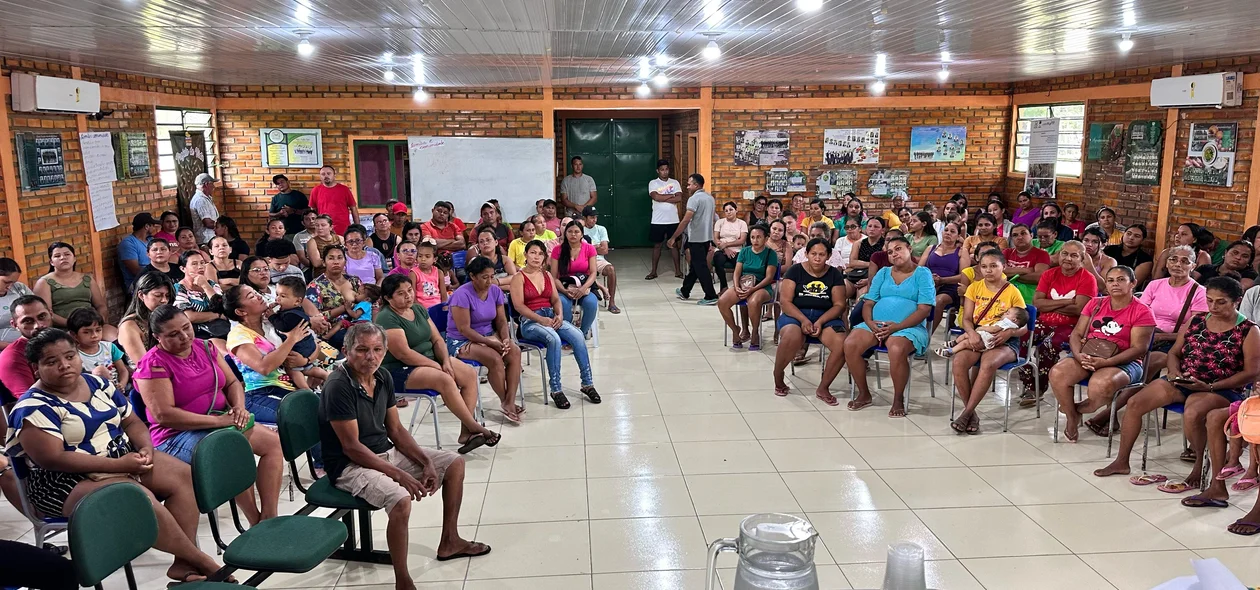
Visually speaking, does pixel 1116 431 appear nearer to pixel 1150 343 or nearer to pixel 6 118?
pixel 1150 343

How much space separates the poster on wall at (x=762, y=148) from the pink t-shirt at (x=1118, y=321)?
7.38m

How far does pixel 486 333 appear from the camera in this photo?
20.6 ft

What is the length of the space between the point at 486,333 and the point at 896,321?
291cm

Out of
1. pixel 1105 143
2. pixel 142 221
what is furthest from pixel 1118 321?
pixel 142 221

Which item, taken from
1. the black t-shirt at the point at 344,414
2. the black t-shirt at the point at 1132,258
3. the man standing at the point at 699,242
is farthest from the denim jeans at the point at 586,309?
the black t-shirt at the point at 1132,258

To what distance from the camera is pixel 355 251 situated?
24.7ft

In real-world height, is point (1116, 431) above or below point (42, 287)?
below

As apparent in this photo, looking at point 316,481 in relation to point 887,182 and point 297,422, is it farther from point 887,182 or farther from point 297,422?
point 887,182

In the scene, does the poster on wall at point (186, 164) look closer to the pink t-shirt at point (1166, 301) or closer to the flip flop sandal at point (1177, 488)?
the pink t-shirt at point (1166, 301)

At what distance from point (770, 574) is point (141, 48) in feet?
21.3

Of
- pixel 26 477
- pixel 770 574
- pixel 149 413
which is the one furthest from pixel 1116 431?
pixel 26 477

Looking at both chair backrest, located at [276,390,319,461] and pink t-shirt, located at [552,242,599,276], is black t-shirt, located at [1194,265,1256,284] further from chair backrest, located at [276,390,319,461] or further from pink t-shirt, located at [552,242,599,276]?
chair backrest, located at [276,390,319,461]

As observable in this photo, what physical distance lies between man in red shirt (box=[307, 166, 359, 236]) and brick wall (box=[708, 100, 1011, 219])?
16.2ft

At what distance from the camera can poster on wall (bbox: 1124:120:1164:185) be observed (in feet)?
31.4
